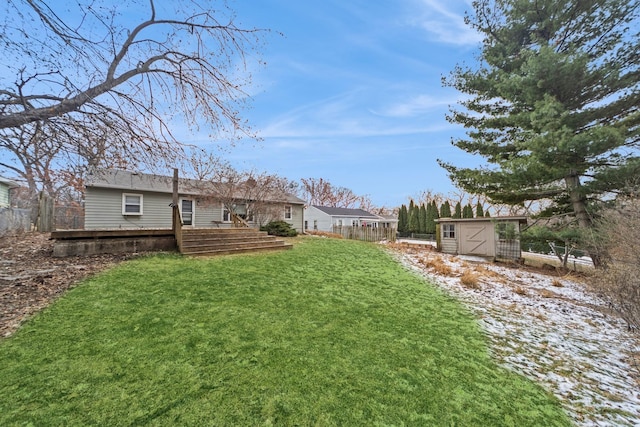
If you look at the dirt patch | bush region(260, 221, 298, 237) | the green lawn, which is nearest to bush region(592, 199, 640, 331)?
the green lawn

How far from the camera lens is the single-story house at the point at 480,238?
41.1 ft

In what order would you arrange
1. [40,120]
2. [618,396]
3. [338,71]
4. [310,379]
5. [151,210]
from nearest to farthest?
[310,379] < [618,396] < [40,120] < [338,71] < [151,210]

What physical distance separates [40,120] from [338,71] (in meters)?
9.10

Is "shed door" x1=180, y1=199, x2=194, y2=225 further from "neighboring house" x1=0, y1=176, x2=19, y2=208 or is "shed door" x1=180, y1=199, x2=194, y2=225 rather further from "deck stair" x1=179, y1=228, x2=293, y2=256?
"neighboring house" x1=0, y1=176, x2=19, y2=208

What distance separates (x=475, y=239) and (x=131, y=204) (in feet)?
60.3

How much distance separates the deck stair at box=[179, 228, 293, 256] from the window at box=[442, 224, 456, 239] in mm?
10347

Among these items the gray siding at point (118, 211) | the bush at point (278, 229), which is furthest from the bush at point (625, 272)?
the gray siding at point (118, 211)

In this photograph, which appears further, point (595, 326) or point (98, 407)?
point (595, 326)

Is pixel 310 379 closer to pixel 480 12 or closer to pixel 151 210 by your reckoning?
pixel 480 12

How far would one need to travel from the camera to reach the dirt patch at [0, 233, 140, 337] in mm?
3501

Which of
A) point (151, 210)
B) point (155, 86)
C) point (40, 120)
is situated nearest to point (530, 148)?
point (155, 86)

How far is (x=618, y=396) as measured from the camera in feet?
8.60

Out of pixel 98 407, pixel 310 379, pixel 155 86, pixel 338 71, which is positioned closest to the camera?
pixel 98 407

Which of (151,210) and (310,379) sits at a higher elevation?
(151,210)
